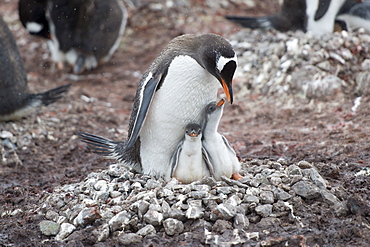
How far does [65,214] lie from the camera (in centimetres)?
298

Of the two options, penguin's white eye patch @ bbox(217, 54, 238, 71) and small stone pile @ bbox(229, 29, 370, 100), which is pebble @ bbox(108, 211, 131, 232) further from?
small stone pile @ bbox(229, 29, 370, 100)

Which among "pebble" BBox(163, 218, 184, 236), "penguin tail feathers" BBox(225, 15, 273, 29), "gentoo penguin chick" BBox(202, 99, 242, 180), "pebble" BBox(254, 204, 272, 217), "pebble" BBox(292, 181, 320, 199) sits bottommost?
"pebble" BBox(163, 218, 184, 236)

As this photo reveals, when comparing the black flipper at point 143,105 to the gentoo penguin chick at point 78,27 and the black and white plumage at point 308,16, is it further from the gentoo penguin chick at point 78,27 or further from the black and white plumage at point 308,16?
the gentoo penguin chick at point 78,27

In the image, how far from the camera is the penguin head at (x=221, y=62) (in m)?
2.96

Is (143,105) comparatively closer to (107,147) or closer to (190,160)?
(190,160)

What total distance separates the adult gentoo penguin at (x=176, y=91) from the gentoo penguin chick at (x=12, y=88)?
2284 mm

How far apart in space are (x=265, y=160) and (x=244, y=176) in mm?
432

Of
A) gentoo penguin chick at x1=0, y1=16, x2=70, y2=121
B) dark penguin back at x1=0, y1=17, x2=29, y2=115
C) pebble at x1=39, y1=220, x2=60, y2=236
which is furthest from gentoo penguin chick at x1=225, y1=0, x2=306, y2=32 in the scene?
pebble at x1=39, y1=220, x2=60, y2=236

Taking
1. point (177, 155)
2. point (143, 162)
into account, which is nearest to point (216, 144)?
point (177, 155)

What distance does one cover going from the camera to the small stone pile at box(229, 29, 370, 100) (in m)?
5.51

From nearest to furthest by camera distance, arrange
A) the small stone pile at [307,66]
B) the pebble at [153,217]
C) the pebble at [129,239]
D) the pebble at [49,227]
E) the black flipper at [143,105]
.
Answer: the pebble at [129,239], the pebble at [153,217], the pebble at [49,227], the black flipper at [143,105], the small stone pile at [307,66]

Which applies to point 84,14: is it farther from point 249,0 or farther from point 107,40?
point 249,0

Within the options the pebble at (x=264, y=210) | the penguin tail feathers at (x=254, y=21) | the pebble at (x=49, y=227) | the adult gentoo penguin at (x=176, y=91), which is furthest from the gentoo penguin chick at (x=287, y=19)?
the pebble at (x=49, y=227)

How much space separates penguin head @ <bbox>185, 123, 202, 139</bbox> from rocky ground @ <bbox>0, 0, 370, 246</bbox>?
0.29m
